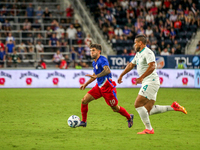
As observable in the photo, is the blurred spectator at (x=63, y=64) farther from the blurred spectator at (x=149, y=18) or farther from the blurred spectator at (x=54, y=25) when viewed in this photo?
the blurred spectator at (x=149, y=18)

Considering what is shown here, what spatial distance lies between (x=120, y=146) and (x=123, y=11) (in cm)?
2186

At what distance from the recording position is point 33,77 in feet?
67.0

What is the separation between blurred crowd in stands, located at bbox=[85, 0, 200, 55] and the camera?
81.2 ft

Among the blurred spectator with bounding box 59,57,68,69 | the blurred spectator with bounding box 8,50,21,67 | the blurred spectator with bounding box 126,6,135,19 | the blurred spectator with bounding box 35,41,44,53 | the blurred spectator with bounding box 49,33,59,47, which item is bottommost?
the blurred spectator with bounding box 59,57,68,69

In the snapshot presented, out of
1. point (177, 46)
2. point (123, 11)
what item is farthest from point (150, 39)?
point (123, 11)

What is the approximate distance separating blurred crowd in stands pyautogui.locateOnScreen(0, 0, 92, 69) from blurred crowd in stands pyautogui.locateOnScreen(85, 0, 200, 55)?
213cm

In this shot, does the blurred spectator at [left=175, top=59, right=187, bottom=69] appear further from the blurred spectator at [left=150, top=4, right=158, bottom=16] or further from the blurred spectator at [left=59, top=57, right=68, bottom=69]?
the blurred spectator at [left=59, top=57, right=68, bottom=69]

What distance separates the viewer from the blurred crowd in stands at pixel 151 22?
2475 centimetres

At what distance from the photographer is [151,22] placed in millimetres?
25875

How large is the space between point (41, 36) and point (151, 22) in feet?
26.2

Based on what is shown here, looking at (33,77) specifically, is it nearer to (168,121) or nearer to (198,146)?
(168,121)

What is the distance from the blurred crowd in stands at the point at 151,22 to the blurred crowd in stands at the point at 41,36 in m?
2.13

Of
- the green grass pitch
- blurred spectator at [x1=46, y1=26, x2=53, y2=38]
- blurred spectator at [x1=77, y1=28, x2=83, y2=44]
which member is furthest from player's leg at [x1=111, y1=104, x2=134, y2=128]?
blurred spectator at [x1=46, y1=26, x2=53, y2=38]

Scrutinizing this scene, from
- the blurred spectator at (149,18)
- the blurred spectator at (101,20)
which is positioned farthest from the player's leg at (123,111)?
the blurred spectator at (101,20)
